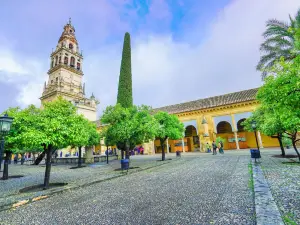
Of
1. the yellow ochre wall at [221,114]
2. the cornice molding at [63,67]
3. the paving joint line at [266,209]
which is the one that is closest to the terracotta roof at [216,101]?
the yellow ochre wall at [221,114]

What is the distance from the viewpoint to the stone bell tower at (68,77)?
130 ft

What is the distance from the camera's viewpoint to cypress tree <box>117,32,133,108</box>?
20.1 meters

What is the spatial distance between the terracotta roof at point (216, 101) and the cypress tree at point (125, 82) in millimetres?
13688

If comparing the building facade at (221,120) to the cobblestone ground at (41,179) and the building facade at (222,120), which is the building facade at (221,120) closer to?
the building facade at (222,120)

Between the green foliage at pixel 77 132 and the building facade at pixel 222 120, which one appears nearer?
the green foliage at pixel 77 132

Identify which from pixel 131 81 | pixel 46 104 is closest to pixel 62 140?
pixel 46 104

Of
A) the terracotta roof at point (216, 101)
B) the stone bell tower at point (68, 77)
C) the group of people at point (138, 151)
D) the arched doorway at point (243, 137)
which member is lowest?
the group of people at point (138, 151)

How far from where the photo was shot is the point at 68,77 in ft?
137

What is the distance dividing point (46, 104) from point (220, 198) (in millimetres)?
7849

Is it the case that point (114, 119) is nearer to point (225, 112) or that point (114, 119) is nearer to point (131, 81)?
point (131, 81)

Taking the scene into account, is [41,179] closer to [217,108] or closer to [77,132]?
[77,132]

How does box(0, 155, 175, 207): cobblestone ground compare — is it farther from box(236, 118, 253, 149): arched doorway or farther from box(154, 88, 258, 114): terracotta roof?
box(236, 118, 253, 149): arched doorway

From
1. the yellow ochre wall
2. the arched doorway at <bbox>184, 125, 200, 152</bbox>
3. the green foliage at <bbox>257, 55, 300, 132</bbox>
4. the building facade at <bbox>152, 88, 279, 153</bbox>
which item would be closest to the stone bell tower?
the building facade at <bbox>152, 88, 279, 153</bbox>

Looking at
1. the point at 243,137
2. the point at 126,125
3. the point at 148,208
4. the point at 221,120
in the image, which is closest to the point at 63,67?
the point at 126,125
